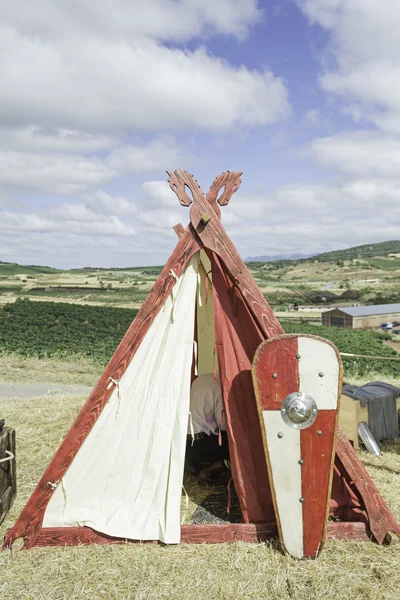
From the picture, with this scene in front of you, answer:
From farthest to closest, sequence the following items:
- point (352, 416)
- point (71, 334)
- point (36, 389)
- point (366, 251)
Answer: point (366, 251) → point (71, 334) → point (36, 389) → point (352, 416)

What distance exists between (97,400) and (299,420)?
1.56m

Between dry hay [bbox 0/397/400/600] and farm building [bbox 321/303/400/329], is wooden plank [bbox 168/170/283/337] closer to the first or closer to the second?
dry hay [bbox 0/397/400/600]

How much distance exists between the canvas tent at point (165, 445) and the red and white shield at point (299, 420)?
1.24ft

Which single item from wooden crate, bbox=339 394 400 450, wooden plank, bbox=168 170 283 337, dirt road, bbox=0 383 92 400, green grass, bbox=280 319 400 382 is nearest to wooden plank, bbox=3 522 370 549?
wooden plank, bbox=168 170 283 337

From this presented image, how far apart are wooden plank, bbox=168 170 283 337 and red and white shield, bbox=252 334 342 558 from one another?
372 mm

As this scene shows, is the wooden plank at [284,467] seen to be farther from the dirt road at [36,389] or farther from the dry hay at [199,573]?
the dirt road at [36,389]

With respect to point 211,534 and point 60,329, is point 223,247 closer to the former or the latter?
point 211,534

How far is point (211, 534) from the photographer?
3666mm

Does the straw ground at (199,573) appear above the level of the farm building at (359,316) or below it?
above

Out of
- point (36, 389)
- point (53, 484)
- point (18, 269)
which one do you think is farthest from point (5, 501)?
point (18, 269)

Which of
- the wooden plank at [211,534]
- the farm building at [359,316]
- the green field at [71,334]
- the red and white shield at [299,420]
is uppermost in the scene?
the red and white shield at [299,420]

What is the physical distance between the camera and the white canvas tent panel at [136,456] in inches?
146

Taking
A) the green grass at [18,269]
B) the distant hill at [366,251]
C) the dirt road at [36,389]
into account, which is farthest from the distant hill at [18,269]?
the distant hill at [366,251]

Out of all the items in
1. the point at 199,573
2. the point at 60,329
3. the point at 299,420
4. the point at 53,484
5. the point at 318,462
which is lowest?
the point at 60,329
